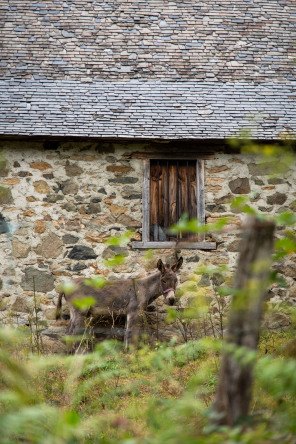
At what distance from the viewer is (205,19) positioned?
1055cm

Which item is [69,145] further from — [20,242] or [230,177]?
[230,177]

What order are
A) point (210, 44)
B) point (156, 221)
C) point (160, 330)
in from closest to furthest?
point (160, 330) < point (156, 221) < point (210, 44)

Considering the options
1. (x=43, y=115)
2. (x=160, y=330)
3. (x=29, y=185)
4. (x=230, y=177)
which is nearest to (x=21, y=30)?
(x=43, y=115)

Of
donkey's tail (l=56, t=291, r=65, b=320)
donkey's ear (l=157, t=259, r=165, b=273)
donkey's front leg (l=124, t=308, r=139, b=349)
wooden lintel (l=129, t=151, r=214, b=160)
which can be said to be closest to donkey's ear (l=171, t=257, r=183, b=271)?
donkey's ear (l=157, t=259, r=165, b=273)

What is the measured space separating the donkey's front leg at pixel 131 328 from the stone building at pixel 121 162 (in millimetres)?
948

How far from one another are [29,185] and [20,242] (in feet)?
3.23

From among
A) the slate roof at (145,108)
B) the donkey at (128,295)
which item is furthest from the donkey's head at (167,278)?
the slate roof at (145,108)

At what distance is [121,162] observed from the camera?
8594mm

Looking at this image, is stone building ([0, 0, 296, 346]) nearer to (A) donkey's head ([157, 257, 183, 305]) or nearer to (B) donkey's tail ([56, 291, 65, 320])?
(B) donkey's tail ([56, 291, 65, 320])

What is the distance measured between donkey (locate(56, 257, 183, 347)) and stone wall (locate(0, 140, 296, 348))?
0.63 metres

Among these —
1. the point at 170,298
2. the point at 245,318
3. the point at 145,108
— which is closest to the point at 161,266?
the point at 170,298

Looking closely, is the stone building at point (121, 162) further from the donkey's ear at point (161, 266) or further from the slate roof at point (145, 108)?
the donkey's ear at point (161, 266)

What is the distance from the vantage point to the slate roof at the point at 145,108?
27.5ft

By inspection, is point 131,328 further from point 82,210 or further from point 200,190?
point 200,190
